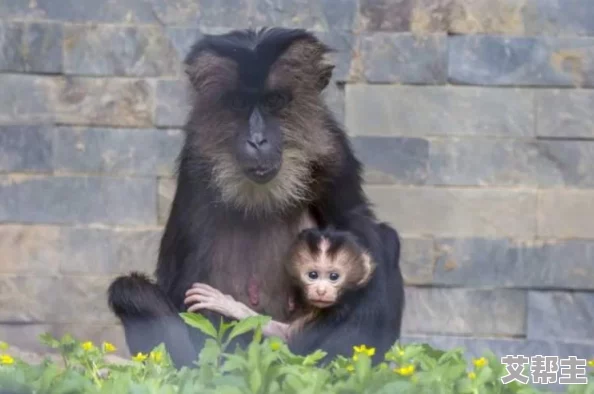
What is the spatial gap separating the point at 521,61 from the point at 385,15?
650 mm

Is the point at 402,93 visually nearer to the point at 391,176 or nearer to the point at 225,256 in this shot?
the point at 391,176

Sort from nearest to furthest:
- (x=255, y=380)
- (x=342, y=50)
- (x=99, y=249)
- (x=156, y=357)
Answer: (x=255, y=380)
(x=156, y=357)
(x=342, y=50)
(x=99, y=249)

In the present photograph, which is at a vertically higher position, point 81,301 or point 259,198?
point 259,198

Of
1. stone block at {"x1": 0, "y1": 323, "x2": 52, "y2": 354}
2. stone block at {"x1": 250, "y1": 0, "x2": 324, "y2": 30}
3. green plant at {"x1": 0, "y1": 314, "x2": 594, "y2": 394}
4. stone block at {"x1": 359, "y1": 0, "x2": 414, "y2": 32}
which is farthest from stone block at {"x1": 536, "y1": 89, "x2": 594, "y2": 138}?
green plant at {"x1": 0, "y1": 314, "x2": 594, "y2": 394}

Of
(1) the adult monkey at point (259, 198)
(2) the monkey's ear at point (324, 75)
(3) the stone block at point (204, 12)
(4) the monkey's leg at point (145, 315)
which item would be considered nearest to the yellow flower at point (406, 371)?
(1) the adult monkey at point (259, 198)

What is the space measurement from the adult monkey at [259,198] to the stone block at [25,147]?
132cm

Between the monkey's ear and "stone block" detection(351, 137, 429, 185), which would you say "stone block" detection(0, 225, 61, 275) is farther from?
the monkey's ear

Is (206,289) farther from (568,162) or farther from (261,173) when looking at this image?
(568,162)

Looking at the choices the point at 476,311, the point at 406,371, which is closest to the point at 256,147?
the point at 406,371

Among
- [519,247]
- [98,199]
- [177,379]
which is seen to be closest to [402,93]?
[519,247]

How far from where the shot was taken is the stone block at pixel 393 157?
668 cm

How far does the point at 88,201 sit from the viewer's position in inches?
265

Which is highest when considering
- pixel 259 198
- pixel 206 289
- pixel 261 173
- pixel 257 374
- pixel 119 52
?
pixel 119 52

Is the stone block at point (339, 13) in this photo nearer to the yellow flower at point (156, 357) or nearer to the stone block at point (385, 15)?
the stone block at point (385, 15)
